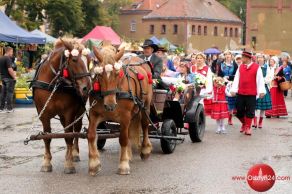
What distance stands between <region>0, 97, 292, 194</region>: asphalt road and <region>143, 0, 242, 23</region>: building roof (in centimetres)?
7840

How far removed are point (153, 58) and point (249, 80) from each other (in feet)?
11.6

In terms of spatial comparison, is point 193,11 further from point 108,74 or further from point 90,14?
point 108,74

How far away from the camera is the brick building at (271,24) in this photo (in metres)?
72.8

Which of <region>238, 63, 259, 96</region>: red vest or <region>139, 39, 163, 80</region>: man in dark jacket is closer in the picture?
<region>139, 39, 163, 80</region>: man in dark jacket

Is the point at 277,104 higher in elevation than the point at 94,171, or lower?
lower

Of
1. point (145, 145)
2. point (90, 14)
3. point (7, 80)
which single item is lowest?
point (145, 145)

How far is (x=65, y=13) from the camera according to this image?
53062 millimetres

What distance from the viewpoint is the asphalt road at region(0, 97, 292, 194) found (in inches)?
341

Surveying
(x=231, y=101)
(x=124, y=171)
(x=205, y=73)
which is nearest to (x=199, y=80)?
(x=205, y=73)

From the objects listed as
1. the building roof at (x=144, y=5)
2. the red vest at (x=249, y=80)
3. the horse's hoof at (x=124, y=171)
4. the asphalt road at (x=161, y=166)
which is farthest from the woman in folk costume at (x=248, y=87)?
the building roof at (x=144, y=5)

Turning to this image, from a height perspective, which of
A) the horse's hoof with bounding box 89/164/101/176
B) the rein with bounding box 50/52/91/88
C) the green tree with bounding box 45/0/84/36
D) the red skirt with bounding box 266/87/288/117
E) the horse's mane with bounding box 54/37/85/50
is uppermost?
the green tree with bounding box 45/0/84/36

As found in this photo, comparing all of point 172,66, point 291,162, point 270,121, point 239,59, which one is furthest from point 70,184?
point 172,66

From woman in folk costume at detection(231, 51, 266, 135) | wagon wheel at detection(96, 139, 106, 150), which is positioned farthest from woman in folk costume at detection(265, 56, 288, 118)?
wagon wheel at detection(96, 139, 106, 150)

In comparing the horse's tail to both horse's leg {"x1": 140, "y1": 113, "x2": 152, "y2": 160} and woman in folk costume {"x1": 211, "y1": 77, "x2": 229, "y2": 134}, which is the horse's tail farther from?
woman in folk costume {"x1": 211, "y1": 77, "x2": 229, "y2": 134}
